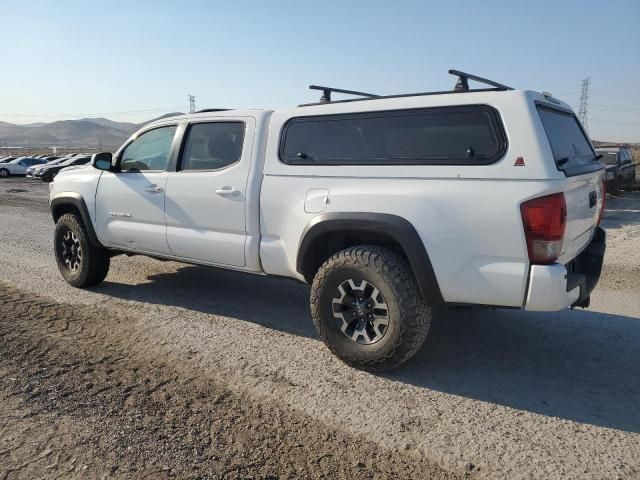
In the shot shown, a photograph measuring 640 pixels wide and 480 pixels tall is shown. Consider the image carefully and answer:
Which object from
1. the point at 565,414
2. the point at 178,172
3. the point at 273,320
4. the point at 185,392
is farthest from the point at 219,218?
the point at 565,414

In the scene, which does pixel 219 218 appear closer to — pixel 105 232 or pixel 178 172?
pixel 178 172

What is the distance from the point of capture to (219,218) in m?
4.54

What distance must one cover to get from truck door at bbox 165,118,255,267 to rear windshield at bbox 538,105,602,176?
2.32 m

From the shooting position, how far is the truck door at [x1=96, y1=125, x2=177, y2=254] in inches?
200

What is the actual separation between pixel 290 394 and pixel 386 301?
0.91 metres

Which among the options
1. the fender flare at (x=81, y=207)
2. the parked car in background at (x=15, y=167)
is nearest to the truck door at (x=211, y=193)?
the fender flare at (x=81, y=207)

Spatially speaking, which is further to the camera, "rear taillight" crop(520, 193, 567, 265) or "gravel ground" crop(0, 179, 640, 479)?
"rear taillight" crop(520, 193, 567, 265)

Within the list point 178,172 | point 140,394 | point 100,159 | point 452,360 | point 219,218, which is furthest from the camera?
point 100,159

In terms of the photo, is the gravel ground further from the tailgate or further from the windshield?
the windshield

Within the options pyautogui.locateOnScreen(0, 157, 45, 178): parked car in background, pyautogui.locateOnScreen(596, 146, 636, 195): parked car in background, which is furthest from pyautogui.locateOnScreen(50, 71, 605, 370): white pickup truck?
pyautogui.locateOnScreen(0, 157, 45, 178): parked car in background

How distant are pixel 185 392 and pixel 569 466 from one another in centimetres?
232

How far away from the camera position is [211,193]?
14.9 ft

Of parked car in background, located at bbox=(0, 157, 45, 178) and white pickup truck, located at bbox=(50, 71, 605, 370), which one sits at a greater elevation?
white pickup truck, located at bbox=(50, 71, 605, 370)

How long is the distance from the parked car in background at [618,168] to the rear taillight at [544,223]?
13.6m
